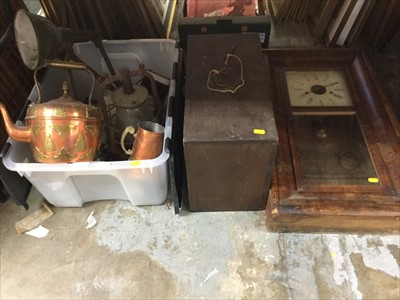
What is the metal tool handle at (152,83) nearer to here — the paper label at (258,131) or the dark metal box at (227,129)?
the dark metal box at (227,129)

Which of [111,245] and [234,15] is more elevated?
[234,15]

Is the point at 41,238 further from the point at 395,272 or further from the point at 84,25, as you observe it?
the point at 395,272

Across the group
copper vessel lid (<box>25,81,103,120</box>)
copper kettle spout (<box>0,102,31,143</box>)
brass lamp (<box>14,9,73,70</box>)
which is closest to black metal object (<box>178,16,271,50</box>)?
brass lamp (<box>14,9,73,70</box>)

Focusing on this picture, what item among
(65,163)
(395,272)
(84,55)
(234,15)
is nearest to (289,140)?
(395,272)

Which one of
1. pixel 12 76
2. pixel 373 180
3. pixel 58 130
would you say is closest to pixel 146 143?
pixel 58 130

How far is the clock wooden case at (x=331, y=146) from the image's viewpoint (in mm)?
1044

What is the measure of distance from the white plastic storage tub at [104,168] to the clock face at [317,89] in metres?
0.49

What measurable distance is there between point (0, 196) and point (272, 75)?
1.13m

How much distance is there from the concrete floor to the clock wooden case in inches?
3.0

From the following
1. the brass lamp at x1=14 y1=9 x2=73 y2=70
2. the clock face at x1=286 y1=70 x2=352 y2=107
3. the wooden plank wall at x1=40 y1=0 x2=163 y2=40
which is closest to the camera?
the brass lamp at x1=14 y1=9 x2=73 y2=70

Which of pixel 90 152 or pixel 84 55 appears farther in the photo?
pixel 84 55

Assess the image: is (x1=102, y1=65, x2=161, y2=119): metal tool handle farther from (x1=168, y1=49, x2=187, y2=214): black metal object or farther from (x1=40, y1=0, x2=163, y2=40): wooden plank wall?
(x1=40, y1=0, x2=163, y2=40): wooden plank wall

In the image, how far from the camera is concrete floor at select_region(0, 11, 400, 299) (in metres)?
1.04

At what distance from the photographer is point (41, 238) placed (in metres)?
1.17
